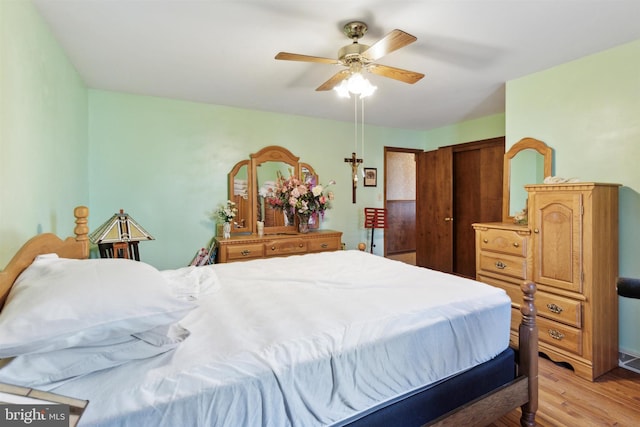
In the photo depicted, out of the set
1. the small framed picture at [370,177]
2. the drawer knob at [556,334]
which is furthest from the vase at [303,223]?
the drawer knob at [556,334]

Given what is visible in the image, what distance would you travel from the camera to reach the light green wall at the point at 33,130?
1403 millimetres

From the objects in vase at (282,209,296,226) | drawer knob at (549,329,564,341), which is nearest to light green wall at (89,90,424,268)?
vase at (282,209,296,226)

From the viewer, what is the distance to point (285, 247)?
3.72 meters

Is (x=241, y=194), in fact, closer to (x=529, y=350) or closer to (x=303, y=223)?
(x=303, y=223)

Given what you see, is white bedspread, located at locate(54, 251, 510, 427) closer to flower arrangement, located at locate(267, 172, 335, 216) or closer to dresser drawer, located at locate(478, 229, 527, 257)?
dresser drawer, located at locate(478, 229, 527, 257)

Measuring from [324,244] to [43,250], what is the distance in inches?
111

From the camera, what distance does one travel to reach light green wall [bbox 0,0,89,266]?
1403mm

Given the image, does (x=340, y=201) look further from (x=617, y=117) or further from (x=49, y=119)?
(x=49, y=119)

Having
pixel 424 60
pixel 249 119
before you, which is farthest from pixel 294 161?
pixel 424 60

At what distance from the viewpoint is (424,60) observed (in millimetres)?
2465

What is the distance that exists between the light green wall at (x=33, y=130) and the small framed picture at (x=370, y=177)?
348 cm

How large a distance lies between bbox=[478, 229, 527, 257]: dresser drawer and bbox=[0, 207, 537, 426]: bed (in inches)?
43.6

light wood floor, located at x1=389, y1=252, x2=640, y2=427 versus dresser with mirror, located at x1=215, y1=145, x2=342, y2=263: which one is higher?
dresser with mirror, located at x1=215, y1=145, x2=342, y2=263

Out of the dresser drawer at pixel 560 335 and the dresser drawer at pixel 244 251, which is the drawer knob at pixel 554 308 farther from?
the dresser drawer at pixel 244 251
